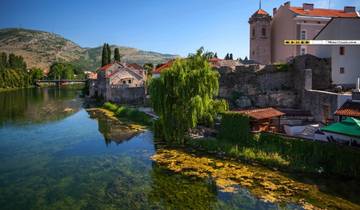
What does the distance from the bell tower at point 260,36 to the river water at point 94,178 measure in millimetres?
18882

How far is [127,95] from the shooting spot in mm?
48594

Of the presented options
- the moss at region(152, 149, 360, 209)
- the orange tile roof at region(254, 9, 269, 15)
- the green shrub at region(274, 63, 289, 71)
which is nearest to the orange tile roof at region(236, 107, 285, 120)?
the moss at region(152, 149, 360, 209)

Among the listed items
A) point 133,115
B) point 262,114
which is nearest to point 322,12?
point 262,114

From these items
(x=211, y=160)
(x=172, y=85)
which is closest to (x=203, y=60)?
(x=172, y=85)

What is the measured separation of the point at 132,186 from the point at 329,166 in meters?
10.9

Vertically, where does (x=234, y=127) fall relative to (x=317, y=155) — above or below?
above

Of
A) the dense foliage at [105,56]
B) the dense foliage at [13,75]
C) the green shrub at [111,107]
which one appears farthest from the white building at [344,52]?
the dense foliage at [13,75]

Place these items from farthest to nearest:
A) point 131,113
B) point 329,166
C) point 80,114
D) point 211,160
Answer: point 80,114, point 131,113, point 211,160, point 329,166

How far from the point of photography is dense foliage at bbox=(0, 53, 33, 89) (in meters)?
94.5

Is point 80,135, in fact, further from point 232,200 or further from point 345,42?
point 345,42

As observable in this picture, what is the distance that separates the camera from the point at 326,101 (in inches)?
931

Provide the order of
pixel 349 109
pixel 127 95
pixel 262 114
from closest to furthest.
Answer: pixel 349 109, pixel 262 114, pixel 127 95

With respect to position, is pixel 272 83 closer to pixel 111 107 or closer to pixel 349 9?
pixel 349 9

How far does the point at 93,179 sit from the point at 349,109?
16156mm
